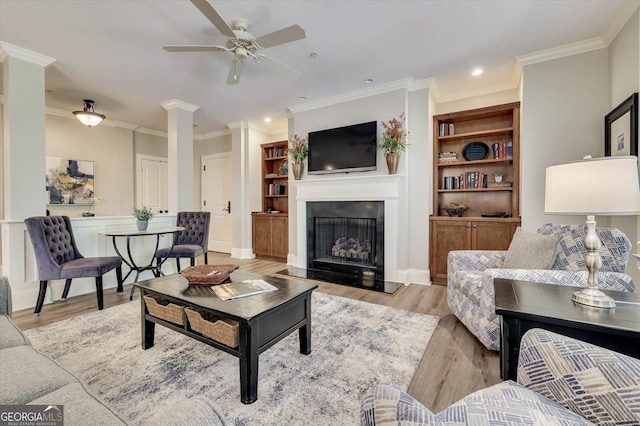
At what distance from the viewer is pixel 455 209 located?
3.87 m

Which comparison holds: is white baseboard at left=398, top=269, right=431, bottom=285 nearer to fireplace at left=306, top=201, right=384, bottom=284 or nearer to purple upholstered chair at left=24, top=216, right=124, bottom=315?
fireplace at left=306, top=201, right=384, bottom=284

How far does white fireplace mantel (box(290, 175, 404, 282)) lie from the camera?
383 cm

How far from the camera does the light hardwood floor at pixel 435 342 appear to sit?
164 cm

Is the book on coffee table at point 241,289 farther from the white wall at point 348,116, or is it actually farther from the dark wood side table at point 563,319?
the white wall at point 348,116

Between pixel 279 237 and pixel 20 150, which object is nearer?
pixel 20 150

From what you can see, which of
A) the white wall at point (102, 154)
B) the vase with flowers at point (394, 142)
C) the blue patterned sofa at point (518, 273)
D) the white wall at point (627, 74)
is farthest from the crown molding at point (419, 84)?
the white wall at point (102, 154)

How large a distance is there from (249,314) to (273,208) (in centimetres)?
464

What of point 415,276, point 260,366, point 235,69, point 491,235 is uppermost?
point 235,69

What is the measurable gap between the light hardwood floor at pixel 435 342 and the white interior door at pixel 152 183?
2.98 meters

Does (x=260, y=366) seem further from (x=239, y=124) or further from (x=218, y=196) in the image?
(x=218, y=196)

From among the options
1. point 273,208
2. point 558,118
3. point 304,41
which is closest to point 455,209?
point 558,118

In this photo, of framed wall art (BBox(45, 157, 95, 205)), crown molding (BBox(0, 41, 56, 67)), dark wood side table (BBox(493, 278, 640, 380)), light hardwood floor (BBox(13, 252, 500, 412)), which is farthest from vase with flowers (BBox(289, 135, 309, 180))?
framed wall art (BBox(45, 157, 95, 205))

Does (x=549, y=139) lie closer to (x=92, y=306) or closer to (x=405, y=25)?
(x=405, y=25)

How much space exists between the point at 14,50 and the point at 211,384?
155 inches
